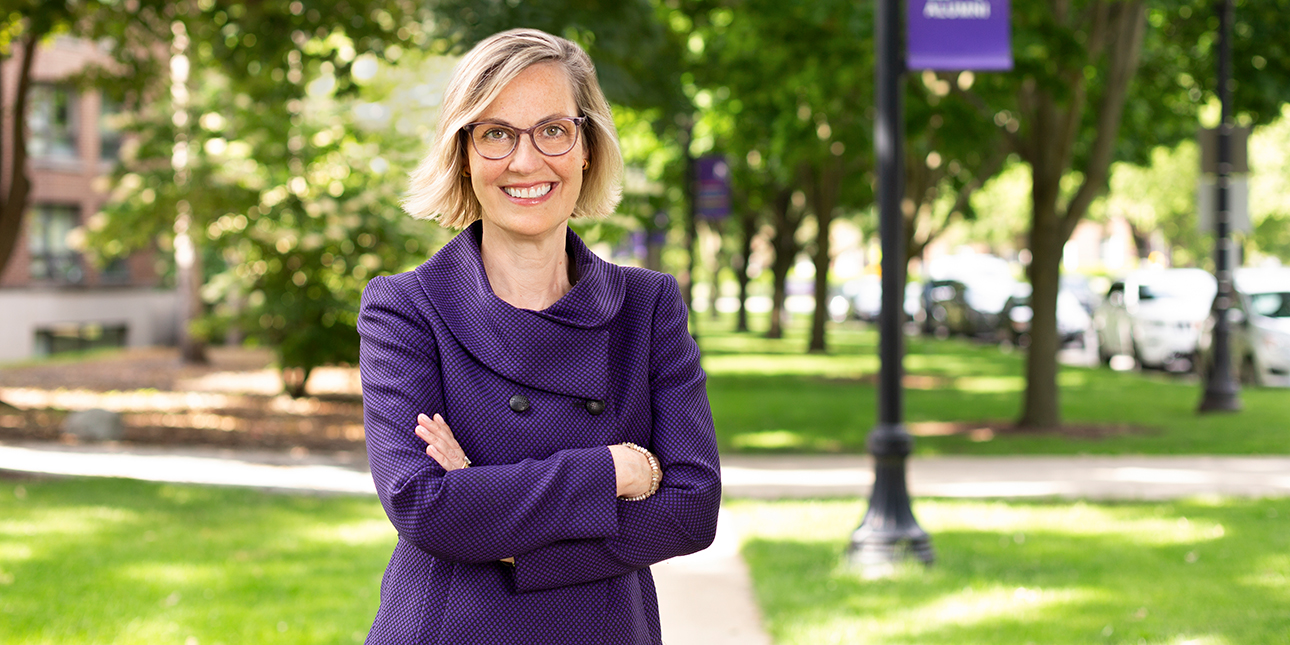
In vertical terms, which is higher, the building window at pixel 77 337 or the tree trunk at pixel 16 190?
the tree trunk at pixel 16 190

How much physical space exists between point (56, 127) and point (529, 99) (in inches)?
1236

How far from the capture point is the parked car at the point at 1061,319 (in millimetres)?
30438

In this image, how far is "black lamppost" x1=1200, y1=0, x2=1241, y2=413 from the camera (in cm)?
1560

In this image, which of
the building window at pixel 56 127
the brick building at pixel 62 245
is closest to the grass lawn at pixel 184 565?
the brick building at pixel 62 245

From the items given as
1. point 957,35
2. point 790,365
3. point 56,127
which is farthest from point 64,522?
point 56,127

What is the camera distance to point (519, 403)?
2217 mm

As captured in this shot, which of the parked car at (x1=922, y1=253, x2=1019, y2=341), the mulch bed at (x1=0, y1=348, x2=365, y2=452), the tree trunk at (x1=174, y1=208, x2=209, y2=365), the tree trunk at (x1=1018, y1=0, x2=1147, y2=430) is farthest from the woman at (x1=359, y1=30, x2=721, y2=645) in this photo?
the parked car at (x1=922, y1=253, x2=1019, y2=341)

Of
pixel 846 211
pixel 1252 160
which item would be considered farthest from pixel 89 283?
pixel 1252 160

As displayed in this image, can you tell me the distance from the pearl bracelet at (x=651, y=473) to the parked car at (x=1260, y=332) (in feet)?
56.5

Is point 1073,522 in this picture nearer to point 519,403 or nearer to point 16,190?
point 519,403

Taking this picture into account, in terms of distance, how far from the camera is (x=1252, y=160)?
136 ft

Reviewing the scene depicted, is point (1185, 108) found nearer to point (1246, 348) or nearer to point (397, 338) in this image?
point (1246, 348)

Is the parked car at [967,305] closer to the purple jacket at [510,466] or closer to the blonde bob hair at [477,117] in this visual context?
the blonde bob hair at [477,117]

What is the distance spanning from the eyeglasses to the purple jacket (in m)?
0.19
